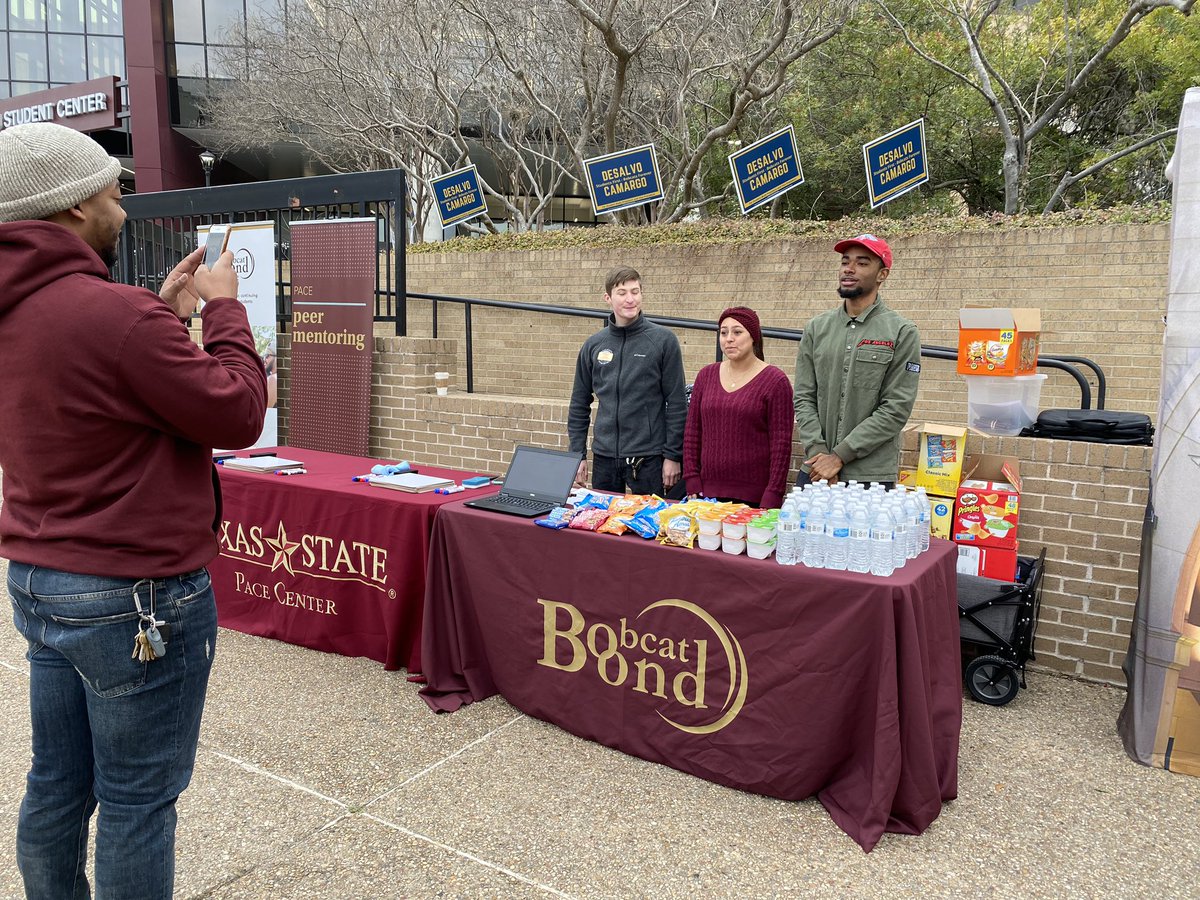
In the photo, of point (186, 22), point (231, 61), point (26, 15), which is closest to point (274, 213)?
point (231, 61)

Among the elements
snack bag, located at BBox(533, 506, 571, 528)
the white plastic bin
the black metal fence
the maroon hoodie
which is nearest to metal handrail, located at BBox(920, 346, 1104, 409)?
the white plastic bin

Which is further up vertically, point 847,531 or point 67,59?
point 67,59

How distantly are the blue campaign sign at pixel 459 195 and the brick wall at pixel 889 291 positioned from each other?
3.62 ft

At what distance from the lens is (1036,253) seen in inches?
344

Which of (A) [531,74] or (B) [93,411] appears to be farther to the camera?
(A) [531,74]

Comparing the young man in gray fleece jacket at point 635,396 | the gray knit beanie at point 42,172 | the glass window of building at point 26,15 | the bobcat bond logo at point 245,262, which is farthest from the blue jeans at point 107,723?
the glass window of building at point 26,15

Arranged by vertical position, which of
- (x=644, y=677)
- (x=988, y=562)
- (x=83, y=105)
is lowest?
(x=644, y=677)

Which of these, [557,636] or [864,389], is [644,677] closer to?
[557,636]

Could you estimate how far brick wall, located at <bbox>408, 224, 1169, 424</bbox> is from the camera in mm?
8312

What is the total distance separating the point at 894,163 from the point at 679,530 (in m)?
7.96

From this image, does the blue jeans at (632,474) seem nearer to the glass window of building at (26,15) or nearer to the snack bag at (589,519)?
the snack bag at (589,519)

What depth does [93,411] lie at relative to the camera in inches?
64.1

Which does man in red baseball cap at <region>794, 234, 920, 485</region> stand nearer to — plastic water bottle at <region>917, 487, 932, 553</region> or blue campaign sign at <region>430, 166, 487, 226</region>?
plastic water bottle at <region>917, 487, 932, 553</region>

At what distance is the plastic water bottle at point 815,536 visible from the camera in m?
2.71
